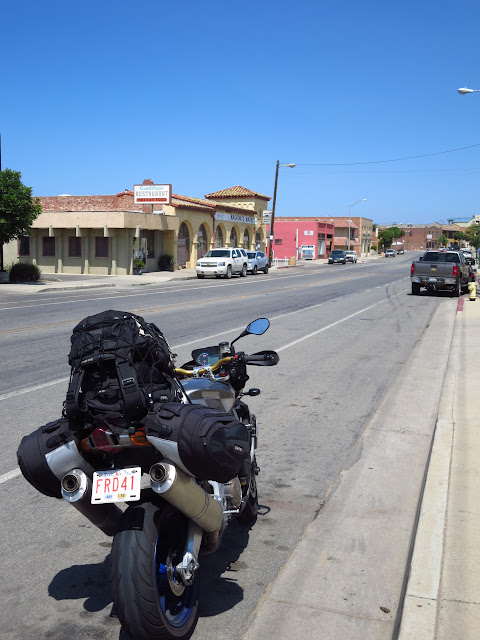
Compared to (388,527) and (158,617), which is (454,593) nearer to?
(388,527)

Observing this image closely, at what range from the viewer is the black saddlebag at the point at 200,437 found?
3057 millimetres

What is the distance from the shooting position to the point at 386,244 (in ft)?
507

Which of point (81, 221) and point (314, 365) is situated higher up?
point (81, 221)

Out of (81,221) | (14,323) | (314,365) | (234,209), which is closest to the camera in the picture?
(314,365)

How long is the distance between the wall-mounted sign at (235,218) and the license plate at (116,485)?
50511mm

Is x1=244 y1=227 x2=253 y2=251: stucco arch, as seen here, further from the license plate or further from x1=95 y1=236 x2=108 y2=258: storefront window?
the license plate

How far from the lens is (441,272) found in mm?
27203

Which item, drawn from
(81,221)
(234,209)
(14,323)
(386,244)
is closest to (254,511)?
(14,323)

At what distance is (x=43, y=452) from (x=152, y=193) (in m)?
40.2

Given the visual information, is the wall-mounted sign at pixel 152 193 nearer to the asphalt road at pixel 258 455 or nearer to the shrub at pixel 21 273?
the shrub at pixel 21 273

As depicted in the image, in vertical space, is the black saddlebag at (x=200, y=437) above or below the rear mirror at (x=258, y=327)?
below

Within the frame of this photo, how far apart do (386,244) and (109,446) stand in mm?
156089

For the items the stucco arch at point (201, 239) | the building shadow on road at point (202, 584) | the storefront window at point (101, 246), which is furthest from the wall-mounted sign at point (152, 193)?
the building shadow on road at point (202, 584)

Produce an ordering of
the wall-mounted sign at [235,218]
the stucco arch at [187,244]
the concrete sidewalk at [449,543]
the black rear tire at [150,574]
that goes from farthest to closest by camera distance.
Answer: the wall-mounted sign at [235,218] → the stucco arch at [187,244] → the concrete sidewalk at [449,543] → the black rear tire at [150,574]
